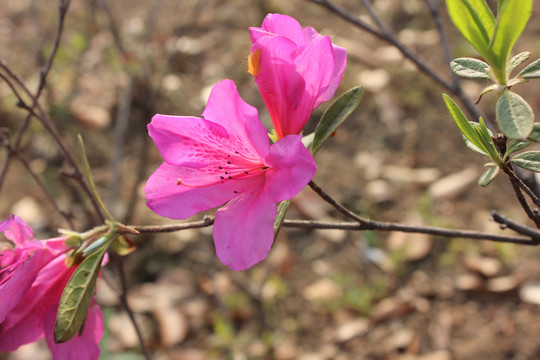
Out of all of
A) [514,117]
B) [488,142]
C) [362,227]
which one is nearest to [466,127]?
[488,142]

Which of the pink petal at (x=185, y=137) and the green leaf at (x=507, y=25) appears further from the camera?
the pink petal at (x=185, y=137)

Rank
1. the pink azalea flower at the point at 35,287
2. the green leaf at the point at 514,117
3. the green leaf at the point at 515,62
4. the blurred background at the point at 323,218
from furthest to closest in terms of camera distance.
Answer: the blurred background at the point at 323,218 → the pink azalea flower at the point at 35,287 → the green leaf at the point at 515,62 → the green leaf at the point at 514,117

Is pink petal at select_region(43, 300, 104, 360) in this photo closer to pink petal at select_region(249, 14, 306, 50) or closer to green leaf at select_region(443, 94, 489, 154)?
pink petal at select_region(249, 14, 306, 50)

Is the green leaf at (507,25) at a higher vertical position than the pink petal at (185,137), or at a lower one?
higher

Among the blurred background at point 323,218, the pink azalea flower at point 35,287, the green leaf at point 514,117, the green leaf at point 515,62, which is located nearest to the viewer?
the green leaf at point 514,117

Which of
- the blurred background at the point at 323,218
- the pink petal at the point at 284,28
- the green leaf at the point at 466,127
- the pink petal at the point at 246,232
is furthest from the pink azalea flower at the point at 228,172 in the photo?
the blurred background at the point at 323,218

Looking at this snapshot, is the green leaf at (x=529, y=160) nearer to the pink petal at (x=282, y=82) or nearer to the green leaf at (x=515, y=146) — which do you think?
the green leaf at (x=515, y=146)

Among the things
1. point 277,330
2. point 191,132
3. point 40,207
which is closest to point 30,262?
point 191,132
